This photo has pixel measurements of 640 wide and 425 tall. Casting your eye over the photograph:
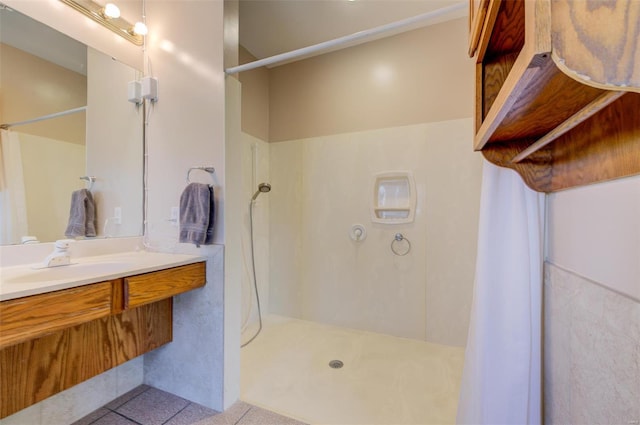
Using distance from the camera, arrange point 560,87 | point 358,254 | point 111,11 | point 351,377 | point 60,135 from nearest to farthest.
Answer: point 560,87, point 60,135, point 111,11, point 351,377, point 358,254

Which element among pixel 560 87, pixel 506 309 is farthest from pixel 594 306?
pixel 560 87

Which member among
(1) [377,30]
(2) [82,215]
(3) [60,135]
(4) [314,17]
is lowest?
(2) [82,215]

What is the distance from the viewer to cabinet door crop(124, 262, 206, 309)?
1153 mm

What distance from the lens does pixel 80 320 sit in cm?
100

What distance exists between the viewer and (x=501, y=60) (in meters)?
0.82

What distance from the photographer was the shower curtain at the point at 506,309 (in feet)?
3.11

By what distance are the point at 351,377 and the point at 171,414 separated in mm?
1095

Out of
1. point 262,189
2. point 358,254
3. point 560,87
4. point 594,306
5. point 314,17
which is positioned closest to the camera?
point 560,87

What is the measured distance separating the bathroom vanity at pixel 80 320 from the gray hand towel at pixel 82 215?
286 mm

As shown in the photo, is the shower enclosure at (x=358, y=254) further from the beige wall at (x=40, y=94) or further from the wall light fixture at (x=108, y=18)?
the beige wall at (x=40, y=94)

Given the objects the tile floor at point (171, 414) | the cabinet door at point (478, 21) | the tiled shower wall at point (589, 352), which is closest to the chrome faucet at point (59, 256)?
the tile floor at point (171, 414)

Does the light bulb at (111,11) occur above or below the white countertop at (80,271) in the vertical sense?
above

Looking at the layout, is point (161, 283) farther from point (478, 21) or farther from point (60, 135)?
point (478, 21)

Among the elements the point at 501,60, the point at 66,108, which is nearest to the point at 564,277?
the point at 501,60
